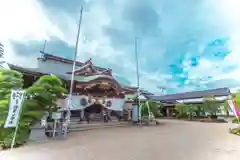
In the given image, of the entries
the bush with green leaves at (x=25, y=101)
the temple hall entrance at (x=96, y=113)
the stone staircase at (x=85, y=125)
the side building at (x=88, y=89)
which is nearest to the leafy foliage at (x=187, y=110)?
the side building at (x=88, y=89)

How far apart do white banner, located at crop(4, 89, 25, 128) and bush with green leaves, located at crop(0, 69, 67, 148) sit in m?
0.70

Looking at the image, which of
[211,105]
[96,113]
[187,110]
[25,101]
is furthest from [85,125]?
[211,105]

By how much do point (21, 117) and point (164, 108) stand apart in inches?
1097

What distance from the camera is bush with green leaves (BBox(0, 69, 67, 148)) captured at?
250 inches

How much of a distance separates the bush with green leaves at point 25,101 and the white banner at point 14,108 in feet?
2.30

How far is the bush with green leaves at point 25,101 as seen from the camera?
20.8ft

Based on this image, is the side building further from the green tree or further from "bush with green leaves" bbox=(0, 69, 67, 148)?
the green tree

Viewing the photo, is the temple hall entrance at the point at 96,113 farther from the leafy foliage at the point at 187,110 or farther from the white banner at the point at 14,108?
the leafy foliage at the point at 187,110

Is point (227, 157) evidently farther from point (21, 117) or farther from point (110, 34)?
point (110, 34)

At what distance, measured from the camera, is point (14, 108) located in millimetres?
5836

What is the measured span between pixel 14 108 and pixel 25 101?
1288mm

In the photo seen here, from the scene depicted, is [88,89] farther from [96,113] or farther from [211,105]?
[211,105]

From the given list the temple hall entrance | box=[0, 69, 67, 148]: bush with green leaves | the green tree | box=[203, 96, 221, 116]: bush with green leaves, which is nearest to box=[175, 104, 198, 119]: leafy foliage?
the green tree

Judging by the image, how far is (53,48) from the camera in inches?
960
